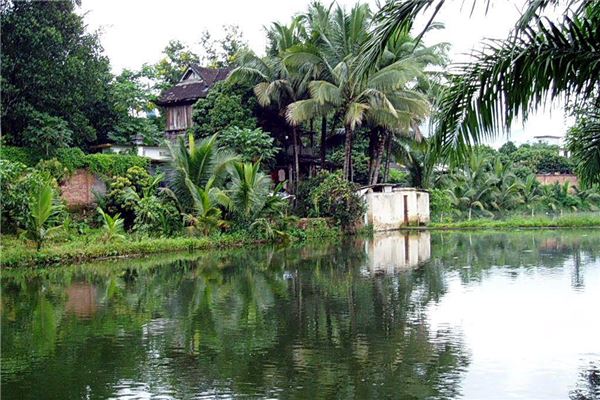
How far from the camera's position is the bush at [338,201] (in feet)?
87.2

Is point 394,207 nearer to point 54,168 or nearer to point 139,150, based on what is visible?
point 139,150

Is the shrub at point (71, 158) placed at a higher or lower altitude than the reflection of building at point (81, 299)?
higher

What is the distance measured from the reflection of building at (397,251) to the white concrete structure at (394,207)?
4.49 ft

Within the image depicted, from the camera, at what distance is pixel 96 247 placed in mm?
17797

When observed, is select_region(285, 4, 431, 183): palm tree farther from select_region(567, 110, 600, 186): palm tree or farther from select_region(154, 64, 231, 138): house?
select_region(567, 110, 600, 186): palm tree

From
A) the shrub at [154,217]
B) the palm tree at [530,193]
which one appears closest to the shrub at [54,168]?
the shrub at [154,217]

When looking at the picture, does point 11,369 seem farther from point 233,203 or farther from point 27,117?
point 27,117

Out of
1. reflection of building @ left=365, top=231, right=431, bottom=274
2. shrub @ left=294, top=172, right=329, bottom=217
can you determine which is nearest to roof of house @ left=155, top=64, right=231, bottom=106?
shrub @ left=294, top=172, right=329, bottom=217

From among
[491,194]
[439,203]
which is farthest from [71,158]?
[491,194]

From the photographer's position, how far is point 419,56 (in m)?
27.4

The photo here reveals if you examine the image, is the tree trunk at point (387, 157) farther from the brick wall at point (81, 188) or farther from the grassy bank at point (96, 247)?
the brick wall at point (81, 188)

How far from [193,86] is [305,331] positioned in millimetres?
25415

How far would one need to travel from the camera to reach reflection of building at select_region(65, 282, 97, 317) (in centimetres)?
1066

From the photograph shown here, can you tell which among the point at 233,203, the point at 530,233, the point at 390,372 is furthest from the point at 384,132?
the point at 390,372
